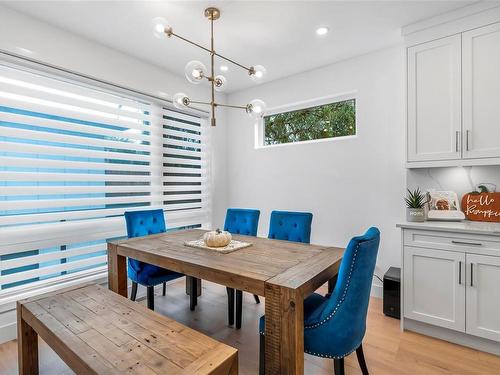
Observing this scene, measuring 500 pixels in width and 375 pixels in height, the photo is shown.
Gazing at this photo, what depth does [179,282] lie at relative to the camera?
361 cm

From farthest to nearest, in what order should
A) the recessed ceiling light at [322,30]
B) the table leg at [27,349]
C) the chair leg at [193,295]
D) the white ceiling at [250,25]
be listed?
the chair leg at [193,295]
the recessed ceiling light at [322,30]
the white ceiling at [250,25]
the table leg at [27,349]

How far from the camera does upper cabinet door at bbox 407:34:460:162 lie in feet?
7.71

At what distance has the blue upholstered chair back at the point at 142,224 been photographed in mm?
2659

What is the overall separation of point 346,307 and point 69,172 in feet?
8.87

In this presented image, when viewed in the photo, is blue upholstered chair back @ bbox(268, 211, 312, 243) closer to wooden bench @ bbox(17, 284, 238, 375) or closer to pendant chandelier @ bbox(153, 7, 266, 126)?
pendant chandelier @ bbox(153, 7, 266, 126)

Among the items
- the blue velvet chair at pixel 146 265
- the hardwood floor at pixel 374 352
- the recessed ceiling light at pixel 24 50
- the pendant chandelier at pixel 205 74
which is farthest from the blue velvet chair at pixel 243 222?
the recessed ceiling light at pixel 24 50

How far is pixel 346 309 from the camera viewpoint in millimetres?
1405

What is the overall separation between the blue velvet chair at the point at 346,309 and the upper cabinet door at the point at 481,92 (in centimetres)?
157

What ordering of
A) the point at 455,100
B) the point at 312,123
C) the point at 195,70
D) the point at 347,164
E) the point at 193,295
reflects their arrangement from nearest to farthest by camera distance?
1. the point at 195,70
2. the point at 455,100
3. the point at 193,295
4. the point at 347,164
5. the point at 312,123

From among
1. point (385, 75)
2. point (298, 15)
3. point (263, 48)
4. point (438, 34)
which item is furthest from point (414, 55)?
point (263, 48)

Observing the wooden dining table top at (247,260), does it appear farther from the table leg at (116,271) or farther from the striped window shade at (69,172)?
the striped window shade at (69,172)

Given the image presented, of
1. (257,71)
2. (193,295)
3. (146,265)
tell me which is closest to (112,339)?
(146,265)

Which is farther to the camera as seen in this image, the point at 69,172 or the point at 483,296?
the point at 69,172

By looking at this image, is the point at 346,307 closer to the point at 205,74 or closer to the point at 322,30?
the point at 205,74
